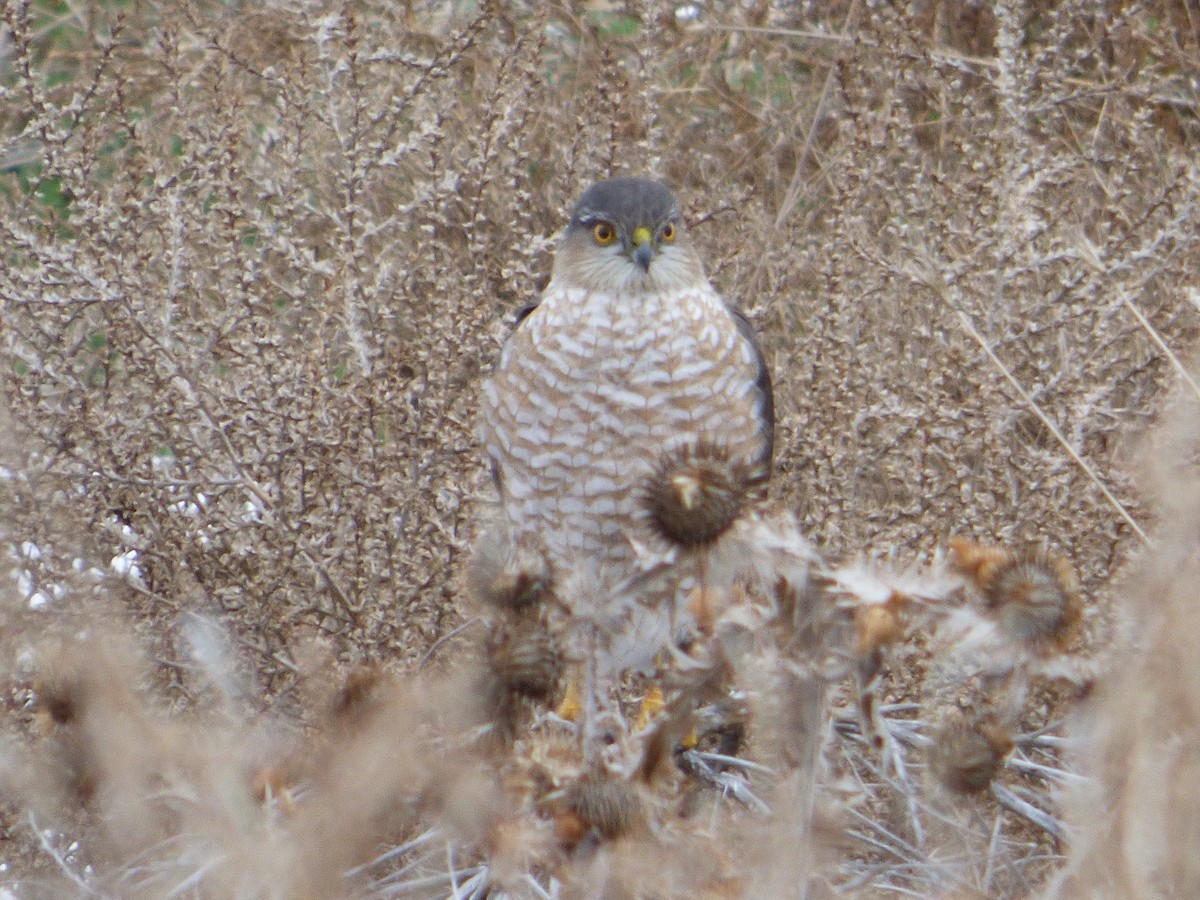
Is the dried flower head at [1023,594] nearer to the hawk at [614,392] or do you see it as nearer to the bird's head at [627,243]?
the hawk at [614,392]

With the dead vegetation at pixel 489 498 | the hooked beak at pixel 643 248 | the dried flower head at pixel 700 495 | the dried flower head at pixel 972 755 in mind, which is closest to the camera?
the dead vegetation at pixel 489 498

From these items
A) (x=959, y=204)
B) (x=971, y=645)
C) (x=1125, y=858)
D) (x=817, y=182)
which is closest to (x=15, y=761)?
(x=971, y=645)

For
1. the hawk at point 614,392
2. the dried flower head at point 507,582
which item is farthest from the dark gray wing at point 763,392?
the dried flower head at point 507,582

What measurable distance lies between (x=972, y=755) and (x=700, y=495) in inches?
17.0

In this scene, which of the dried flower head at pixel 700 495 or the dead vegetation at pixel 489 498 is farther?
the dried flower head at pixel 700 495

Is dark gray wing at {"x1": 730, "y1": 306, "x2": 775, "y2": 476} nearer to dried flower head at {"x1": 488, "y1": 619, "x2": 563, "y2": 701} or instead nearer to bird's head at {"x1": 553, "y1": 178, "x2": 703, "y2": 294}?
bird's head at {"x1": 553, "y1": 178, "x2": 703, "y2": 294}

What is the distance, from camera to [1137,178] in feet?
16.0

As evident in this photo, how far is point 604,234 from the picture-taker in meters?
3.62

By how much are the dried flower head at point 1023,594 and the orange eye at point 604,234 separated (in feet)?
6.07

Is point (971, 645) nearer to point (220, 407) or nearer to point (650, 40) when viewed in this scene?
point (220, 407)

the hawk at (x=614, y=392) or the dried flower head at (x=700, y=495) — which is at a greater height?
the dried flower head at (x=700, y=495)

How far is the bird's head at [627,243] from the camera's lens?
11.7ft

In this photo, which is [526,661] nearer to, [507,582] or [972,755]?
[507,582]

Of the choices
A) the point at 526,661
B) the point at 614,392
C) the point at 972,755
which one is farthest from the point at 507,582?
the point at 614,392
